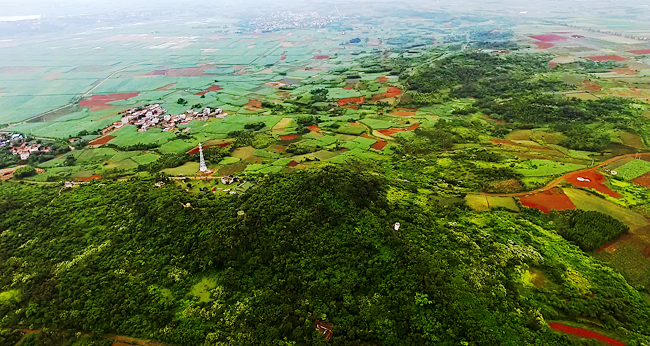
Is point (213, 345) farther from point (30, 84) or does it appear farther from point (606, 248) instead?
point (30, 84)

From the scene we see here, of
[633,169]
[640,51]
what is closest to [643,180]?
[633,169]

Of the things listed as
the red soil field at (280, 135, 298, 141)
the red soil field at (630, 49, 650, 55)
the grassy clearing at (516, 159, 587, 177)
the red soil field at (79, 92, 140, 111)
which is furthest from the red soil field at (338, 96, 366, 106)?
the red soil field at (630, 49, 650, 55)

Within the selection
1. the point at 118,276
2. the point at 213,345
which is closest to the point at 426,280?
the point at 213,345

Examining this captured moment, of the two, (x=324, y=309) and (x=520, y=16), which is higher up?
(x=520, y=16)

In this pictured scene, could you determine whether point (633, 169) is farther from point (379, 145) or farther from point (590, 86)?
point (590, 86)

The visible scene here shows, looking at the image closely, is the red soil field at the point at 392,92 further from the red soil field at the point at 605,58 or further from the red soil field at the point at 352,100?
the red soil field at the point at 605,58

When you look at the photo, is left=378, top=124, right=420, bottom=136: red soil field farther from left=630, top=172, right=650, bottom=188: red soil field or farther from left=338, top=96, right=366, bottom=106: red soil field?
left=630, top=172, right=650, bottom=188: red soil field
